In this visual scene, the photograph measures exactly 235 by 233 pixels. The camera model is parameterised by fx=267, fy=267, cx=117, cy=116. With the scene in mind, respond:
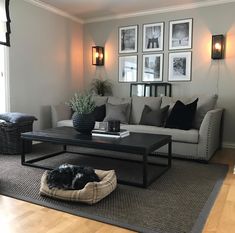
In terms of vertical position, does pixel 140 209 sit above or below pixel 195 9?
below

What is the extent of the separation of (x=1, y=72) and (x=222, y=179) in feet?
11.2

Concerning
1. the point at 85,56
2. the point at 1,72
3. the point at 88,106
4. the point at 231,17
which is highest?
the point at 231,17

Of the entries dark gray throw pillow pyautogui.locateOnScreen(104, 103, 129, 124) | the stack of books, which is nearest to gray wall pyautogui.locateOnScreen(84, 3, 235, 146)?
dark gray throw pillow pyautogui.locateOnScreen(104, 103, 129, 124)

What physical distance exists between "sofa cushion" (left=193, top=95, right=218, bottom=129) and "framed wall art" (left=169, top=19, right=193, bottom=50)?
1.16m

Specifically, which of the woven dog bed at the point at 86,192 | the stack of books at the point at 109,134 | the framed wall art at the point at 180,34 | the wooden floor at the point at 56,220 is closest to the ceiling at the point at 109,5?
the framed wall art at the point at 180,34

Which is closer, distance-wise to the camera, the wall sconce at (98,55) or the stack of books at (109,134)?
the stack of books at (109,134)

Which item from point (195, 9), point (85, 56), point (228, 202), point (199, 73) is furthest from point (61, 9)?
point (228, 202)

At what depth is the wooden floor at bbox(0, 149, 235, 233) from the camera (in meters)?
1.75

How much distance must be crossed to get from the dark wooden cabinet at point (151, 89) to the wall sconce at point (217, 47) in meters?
0.91

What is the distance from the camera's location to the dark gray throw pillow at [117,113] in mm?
4242

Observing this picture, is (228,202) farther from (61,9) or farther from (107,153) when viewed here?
(61,9)

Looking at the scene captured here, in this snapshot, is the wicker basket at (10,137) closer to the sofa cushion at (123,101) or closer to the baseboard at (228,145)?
the sofa cushion at (123,101)

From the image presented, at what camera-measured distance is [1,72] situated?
4.09m

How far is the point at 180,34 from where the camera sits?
4625 mm
